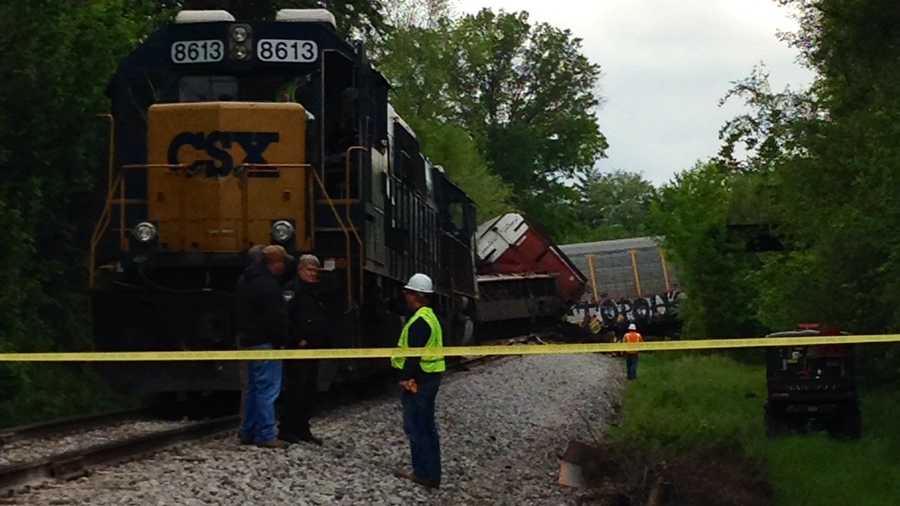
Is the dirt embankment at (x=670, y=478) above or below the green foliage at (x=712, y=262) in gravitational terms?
below

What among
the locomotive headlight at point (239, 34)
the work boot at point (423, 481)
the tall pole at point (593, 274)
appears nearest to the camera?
the work boot at point (423, 481)

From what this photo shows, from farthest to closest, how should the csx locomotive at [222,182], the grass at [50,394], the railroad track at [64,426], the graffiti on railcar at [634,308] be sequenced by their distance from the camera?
the graffiti on railcar at [634,308] → the grass at [50,394] → the csx locomotive at [222,182] → the railroad track at [64,426]

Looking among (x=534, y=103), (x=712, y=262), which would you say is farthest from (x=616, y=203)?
(x=712, y=262)

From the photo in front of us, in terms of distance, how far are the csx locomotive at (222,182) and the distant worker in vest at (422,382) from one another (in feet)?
9.65

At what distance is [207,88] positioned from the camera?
15.3 m

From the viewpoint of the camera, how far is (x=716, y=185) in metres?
40.8

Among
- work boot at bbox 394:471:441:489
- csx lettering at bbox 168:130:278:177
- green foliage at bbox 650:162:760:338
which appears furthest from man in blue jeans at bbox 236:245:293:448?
green foliage at bbox 650:162:760:338

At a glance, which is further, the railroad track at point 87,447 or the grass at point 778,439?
the grass at point 778,439

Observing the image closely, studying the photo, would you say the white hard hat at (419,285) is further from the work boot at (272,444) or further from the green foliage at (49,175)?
the green foliage at (49,175)

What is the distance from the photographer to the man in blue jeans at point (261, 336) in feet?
38.3

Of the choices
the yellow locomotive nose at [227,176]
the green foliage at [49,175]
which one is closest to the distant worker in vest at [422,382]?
the yellow locomotive nose at [227,176]

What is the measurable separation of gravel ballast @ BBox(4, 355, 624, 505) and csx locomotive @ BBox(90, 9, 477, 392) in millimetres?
1377

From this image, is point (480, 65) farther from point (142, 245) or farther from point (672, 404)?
point (142, 245)

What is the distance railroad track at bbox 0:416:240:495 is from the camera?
960cm
